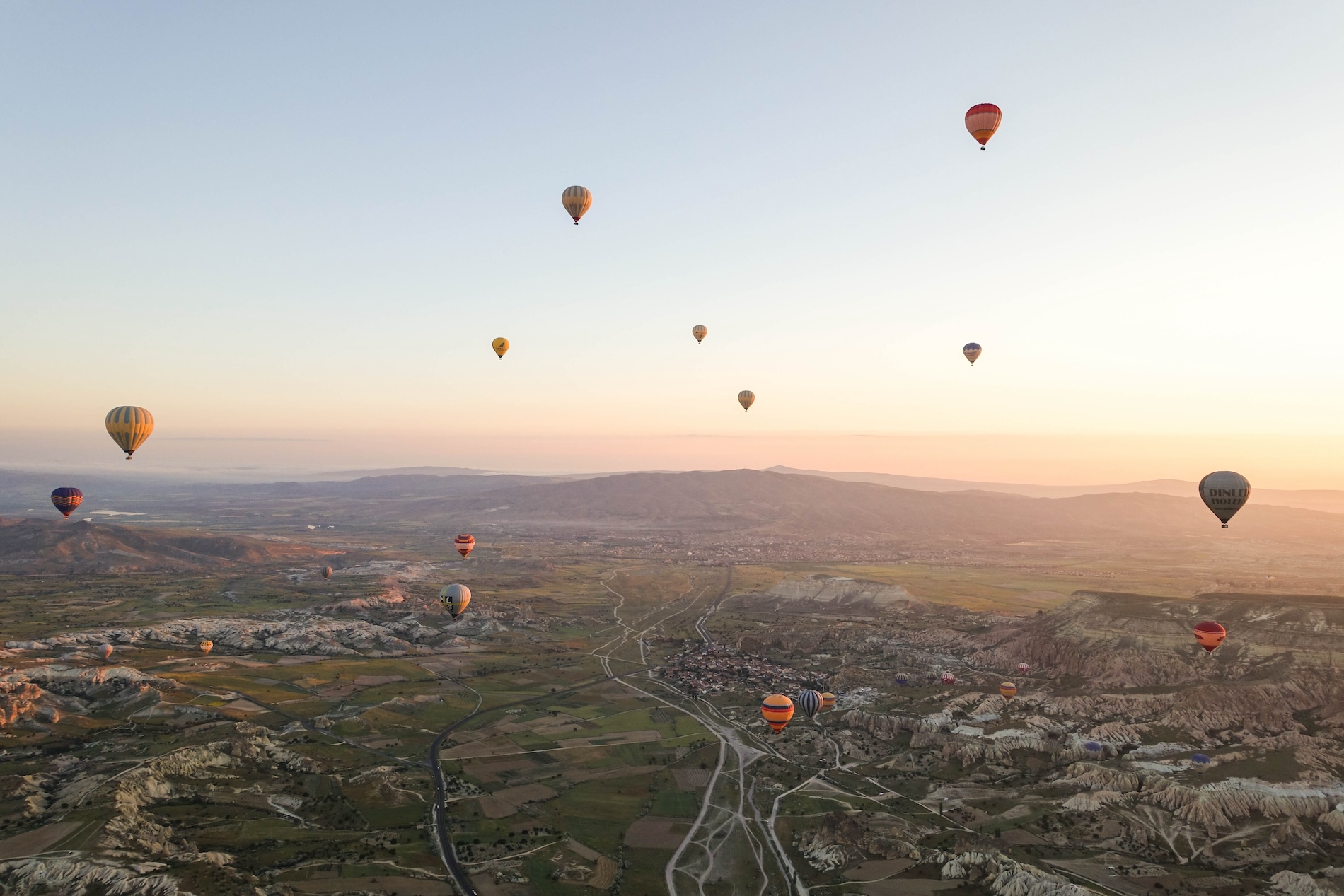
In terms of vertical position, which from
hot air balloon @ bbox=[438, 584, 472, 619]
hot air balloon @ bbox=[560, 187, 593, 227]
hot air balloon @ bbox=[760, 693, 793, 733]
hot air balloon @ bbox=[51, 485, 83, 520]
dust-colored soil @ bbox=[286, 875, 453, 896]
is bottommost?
dust-colored soil @ bbox=[286, 875, 453, 896]

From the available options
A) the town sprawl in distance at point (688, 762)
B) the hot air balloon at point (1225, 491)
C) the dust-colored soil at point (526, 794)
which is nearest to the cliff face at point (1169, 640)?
the town sprawl in distance at point (688, 762)

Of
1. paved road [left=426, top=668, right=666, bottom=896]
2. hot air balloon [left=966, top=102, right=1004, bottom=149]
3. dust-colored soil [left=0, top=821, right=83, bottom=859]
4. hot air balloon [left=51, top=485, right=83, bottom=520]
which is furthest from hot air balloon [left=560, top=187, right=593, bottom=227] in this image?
hot air balloon [left=51, top=485, right=83, bottom=520]

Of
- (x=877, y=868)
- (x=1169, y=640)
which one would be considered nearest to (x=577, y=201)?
(x=877, y=868)

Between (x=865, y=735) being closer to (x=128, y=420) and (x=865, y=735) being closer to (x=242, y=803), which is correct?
(x=242, y=803)

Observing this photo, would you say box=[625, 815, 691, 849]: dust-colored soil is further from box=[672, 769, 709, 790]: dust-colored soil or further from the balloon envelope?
the balloon envelope

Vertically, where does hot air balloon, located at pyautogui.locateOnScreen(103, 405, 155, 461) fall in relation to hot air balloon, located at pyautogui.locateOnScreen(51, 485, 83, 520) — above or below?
above

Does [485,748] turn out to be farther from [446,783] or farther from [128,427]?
[128,427]

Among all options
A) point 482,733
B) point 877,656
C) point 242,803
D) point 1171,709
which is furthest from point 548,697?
point 1171,709
